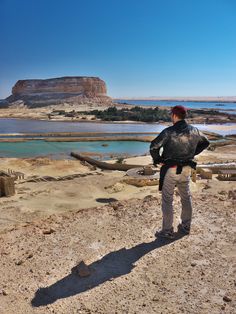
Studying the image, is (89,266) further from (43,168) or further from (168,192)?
(43,168)

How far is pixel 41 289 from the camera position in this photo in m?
3.12

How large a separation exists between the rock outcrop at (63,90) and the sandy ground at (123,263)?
92.4 m

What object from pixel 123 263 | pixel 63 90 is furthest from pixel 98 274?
pixel 63 90

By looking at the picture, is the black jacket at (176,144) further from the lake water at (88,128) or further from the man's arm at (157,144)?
the lake water at (88,128)

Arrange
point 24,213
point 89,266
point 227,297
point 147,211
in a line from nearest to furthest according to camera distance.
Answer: point 227,297 < point 89,266 < point 147,211 < point 24,213

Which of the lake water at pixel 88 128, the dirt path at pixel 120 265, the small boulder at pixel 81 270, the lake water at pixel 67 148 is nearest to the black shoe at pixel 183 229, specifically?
the dirt path at pixel 120 265

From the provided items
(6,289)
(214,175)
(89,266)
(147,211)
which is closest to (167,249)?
(89,266)

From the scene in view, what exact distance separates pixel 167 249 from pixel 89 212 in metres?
1.67

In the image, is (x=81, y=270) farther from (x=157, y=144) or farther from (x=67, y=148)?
(x=67, y=148)

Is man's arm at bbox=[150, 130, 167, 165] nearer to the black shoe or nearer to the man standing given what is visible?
the man standing

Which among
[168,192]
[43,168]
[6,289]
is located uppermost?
[168,192]

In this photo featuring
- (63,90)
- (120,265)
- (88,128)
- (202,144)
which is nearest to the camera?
(120,265)

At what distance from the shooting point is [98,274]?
10.7 feet

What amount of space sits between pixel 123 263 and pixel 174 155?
121 centimetres
